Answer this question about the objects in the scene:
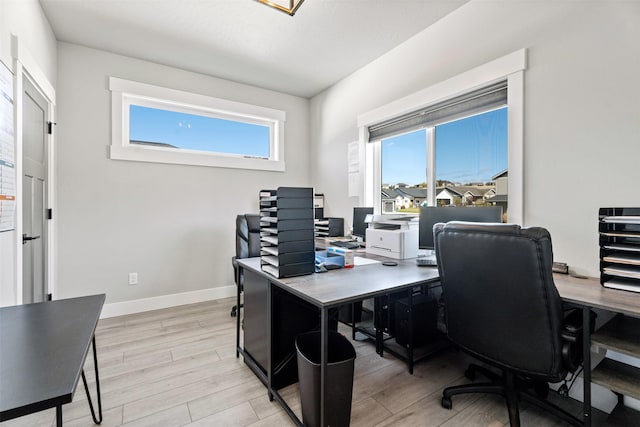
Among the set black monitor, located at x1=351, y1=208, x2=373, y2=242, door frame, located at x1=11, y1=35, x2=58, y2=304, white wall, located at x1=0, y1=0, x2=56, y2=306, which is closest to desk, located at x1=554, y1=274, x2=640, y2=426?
black monitor, located at x1=351, y1=208, x2=373, y2=242

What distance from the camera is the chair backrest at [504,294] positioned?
125cm

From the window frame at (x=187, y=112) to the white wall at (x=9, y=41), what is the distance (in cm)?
70

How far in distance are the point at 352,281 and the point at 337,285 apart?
0.12m

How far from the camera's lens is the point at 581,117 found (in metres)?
1.75

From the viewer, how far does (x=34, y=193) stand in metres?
2.31

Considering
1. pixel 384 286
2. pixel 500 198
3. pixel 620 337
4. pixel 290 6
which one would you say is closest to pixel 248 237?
pixel 384 286

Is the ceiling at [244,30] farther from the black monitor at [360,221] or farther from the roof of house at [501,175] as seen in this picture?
the black monitor at [360,221]

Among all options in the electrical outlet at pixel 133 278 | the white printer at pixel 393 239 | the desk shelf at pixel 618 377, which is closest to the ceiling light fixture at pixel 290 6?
the white printer at pixel 393 239

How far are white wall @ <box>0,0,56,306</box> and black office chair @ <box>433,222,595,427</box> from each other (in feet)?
8.16

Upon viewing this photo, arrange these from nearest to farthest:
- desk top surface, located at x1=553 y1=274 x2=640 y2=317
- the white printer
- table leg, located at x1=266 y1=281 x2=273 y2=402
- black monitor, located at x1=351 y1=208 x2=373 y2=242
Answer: desk top surface, located at x1=553 y1=274 x2=640 y2=317 → table leg, located at x1=266 y1=281 x2=273 y2=402 → the white printer → black monitor, located at x1=351 y1=208 x2=373 y2=242

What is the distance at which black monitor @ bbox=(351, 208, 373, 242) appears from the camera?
3131 mm

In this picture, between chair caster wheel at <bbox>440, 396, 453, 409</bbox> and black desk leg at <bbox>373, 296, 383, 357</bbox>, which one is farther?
black desk leg at <bbox>373, 296, 383, 357</bbox>

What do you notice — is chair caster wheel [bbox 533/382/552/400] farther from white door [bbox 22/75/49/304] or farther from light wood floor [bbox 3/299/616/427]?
white door [bbox 22/75/49/304]

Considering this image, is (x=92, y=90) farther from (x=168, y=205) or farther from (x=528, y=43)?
(x=528, y=43)
